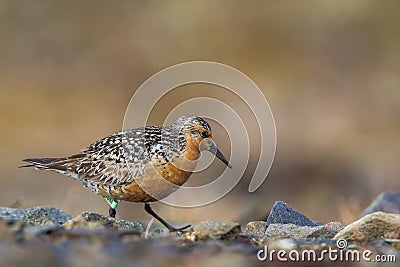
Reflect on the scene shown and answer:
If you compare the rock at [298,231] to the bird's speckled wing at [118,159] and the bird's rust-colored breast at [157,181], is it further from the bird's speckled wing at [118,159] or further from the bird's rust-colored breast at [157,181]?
the bird's speckled wing at [118,159]

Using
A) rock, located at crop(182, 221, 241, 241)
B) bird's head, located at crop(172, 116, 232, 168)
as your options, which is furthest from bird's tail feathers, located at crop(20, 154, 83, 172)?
rock, located at crop(182, 221, 241, 241)

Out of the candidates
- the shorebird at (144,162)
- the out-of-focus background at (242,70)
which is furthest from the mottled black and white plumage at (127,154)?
the out-of-focus background at (242,70)

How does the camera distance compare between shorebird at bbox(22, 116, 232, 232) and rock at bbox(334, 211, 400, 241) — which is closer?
rock at bbox(334, 211, 400, 241)

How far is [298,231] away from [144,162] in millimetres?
2124

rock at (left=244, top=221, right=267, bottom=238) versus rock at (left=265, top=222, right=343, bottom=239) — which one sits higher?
rock at (left=244, top=221, right=267, bottom=238)

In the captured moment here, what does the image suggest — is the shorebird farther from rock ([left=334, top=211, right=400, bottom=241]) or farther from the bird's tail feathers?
rock ([left=334, top=211, right=400, bottom=241])

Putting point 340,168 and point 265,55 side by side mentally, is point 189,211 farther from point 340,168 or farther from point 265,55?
point 265,55

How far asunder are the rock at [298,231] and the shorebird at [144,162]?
3.80 feet

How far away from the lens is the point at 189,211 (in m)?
13.3

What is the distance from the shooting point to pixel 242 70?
2623 centimetres

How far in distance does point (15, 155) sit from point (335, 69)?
9.89 meters

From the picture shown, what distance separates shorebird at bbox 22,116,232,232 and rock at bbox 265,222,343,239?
1.16m

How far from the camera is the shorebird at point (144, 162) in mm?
9461

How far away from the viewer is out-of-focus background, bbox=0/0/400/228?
22016 mm
